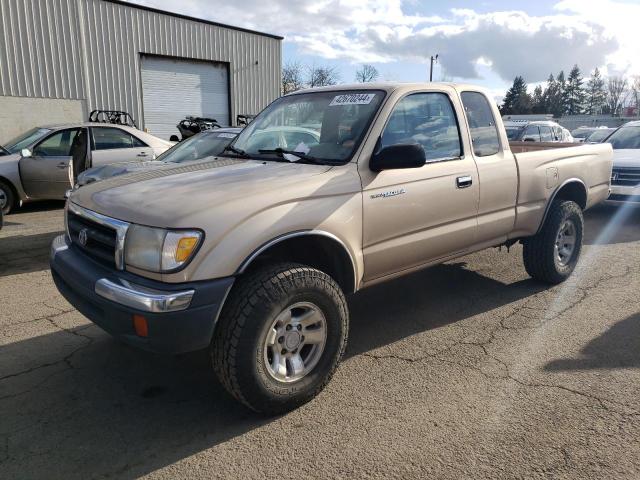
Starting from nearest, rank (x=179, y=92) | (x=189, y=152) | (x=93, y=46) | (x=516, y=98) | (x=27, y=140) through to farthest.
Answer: (x=189, y=152) → (x=27, y=140) → (x=93, y=46) → (x=179, y=92) → (x=516, y=98)

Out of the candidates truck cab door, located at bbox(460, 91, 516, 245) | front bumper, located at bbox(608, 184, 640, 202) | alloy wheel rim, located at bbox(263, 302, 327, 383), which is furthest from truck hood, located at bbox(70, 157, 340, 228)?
front bumper, located at bbox(608, 184, 640, 202)

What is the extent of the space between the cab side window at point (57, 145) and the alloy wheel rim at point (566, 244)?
842 cm

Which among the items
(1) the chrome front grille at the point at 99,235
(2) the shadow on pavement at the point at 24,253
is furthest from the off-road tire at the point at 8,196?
(1) the chrome front grille at the point at 99,235

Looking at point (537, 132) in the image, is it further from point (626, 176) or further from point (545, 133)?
point (626, 176)

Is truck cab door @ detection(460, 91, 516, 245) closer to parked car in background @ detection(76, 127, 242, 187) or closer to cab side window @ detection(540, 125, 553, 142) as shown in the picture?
parked car in background @ detection(76, 127, 242, 187)

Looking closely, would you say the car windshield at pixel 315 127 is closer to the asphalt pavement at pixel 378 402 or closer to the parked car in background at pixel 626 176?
the asphalt pavement at pixel 378 402

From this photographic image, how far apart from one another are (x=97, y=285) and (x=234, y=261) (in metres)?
0.77

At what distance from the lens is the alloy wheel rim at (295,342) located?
2.97 m

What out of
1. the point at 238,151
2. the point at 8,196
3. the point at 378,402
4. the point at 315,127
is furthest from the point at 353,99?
the point at 8,196

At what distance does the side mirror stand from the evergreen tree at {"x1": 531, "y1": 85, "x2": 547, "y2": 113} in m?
94.8

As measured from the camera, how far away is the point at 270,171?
3318 mm

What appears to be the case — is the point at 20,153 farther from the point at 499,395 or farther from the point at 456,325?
the point at 499,395

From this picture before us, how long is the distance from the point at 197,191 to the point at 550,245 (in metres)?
3.72

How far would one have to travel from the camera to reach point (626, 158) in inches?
365
